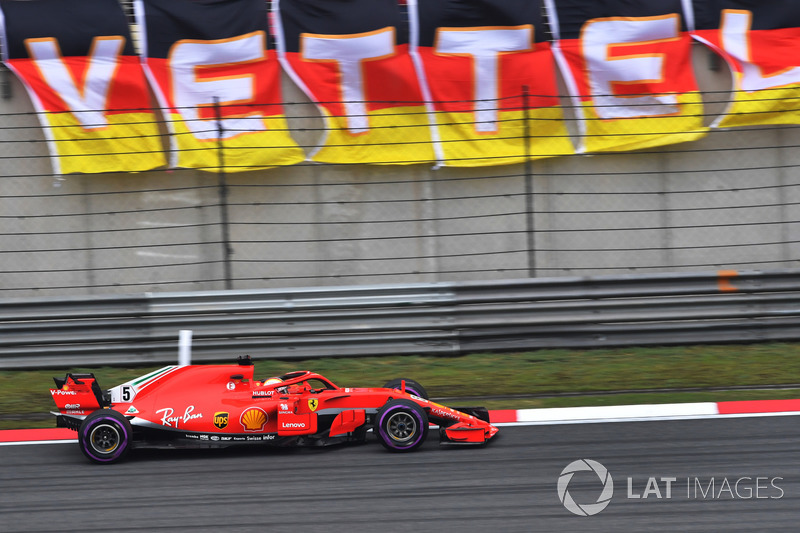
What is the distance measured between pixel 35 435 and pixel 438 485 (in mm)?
3633

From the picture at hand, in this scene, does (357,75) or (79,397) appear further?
(357,75)

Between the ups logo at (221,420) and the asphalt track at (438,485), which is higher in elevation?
the ups logo at (221,420)

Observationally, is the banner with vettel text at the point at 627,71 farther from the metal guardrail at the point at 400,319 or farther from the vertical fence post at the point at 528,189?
the metal guardrail at the point at 400,319

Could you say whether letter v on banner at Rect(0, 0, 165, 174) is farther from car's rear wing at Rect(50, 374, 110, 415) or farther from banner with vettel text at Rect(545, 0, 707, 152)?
banner with vettel text at Rect(545, 0, 707, 152)

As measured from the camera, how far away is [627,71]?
1027cm

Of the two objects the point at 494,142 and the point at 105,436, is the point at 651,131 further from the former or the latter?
the point at 105,436

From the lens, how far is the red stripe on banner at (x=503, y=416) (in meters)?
7.09

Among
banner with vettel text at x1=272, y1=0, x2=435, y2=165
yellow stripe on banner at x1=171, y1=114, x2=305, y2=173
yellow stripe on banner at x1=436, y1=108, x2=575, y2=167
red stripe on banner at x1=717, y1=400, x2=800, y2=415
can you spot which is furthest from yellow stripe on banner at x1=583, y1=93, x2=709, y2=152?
red stripe on banner at x1=717, y1=400, x2=800, y2=415

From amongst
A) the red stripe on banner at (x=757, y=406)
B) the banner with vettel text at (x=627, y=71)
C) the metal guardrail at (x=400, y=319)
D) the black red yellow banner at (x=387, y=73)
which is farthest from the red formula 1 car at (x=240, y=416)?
the banner with vettel text at (x=627, y=71)

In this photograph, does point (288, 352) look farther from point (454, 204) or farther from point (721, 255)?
point (721, 255)

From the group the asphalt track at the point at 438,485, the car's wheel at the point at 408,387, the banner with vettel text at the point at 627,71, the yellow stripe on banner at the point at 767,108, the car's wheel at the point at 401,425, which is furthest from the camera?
the banner with vettel text at the point at 627,71

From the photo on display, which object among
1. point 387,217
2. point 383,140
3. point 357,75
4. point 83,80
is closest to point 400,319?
point 387,217

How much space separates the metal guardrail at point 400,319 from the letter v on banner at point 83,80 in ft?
6.90

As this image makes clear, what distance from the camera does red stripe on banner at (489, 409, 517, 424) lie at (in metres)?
7.09
